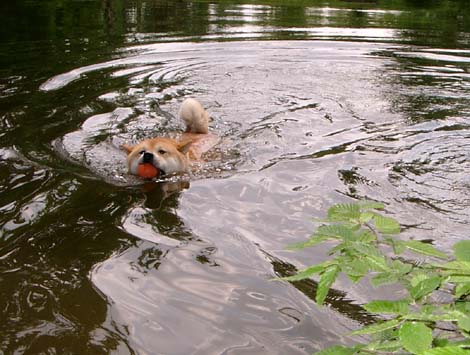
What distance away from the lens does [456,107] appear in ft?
26.0

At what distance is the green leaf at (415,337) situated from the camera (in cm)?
140

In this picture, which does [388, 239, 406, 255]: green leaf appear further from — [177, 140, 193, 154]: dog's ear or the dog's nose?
[177, 140, 193, 154]: dog's ear

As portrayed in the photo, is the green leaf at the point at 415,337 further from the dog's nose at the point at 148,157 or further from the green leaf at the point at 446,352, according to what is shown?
the dog's nose at the point at 148,157

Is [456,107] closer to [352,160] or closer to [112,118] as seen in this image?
[352,160]

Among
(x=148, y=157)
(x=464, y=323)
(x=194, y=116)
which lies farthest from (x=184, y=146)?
(x=464, y=323)

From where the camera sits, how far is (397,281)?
1.85 m

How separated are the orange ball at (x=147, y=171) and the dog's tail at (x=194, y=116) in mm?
1120

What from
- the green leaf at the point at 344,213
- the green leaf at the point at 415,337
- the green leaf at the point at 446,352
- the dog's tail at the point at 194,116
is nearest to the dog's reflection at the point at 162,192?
the dog's tail at the point at 194,116

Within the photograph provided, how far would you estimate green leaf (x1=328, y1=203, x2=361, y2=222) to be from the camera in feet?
6.94

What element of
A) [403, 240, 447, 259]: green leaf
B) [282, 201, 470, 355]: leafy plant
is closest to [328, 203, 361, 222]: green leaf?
[282, 201, 470, 355]: leafy plant

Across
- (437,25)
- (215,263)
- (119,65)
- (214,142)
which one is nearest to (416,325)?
(215,263)

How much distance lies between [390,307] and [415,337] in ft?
0.49

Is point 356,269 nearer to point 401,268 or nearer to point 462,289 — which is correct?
point 401,268

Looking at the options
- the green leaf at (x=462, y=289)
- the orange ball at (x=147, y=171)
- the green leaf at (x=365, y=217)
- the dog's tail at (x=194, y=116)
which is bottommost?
the orange ball at (x=147, y=171)
